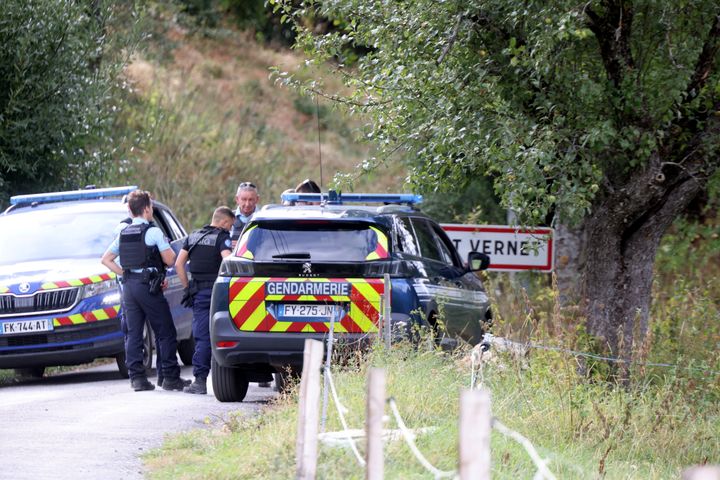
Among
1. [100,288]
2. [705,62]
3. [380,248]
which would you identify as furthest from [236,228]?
[705,62]

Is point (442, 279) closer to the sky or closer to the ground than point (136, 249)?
closer to the ground

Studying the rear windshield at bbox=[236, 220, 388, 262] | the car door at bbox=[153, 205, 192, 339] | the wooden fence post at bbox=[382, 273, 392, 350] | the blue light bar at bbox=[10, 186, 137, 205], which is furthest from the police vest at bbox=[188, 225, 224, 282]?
the blue light bar at bbox=[10, 186, 137, 205]

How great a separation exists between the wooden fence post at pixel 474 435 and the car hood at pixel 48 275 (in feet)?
32.8

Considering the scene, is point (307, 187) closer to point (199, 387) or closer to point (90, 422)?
point (199, 387)

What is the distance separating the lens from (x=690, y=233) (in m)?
19.5

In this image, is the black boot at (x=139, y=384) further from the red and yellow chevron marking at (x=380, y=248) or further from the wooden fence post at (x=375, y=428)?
the wooden fence post at (x=375, y=428)

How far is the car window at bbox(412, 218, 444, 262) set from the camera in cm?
1216

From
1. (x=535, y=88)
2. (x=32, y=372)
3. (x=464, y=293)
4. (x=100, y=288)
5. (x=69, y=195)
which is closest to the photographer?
(x=535, y=88)

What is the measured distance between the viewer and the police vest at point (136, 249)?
1284cm

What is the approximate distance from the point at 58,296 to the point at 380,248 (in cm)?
433

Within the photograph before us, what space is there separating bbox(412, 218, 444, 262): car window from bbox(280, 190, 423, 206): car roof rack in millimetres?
243

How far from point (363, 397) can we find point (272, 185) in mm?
23522

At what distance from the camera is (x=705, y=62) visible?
12.2 m

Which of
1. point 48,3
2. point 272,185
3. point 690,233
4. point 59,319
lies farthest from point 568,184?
point 272,185
